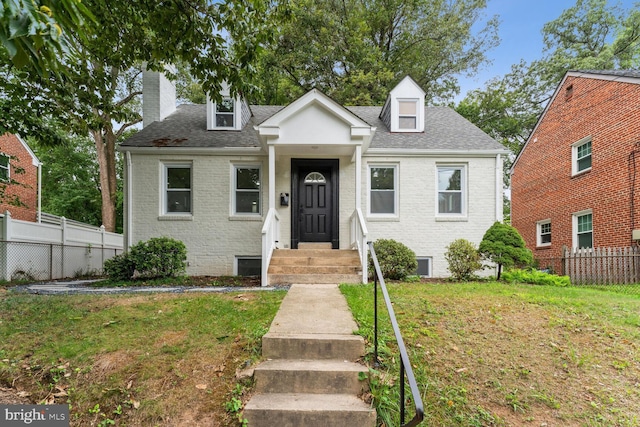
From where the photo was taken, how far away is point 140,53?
6625 mm

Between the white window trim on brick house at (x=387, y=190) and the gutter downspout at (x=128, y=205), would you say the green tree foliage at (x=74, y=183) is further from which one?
the white window trim on brick house at (x=387, y=190)

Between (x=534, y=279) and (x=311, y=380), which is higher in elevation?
(x=534, y=279)

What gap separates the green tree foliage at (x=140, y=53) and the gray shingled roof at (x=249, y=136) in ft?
6.88

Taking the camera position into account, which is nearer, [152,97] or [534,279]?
[534,279]

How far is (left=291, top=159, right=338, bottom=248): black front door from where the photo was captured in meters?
10.2

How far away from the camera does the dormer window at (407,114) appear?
36.3ft

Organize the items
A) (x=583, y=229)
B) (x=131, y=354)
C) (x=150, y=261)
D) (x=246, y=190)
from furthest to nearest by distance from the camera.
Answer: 1. (x=583, y=229)
2. (x=246, y=190)
3. (x=150, y=261)
4. (x=131, y=354)

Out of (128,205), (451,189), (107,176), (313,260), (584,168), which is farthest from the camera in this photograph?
(107,176)

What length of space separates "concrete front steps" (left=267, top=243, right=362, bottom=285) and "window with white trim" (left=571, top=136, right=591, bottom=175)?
9859 millimetres

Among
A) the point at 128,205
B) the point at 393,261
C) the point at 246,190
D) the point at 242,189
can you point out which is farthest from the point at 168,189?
the point at 393,261

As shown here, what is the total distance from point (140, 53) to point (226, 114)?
423 centimetres

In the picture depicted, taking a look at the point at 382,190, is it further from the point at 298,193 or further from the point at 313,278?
the point at 313,278

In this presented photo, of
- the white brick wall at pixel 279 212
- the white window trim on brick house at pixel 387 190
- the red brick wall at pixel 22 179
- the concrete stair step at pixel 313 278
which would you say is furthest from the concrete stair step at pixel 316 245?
the red brick wall at pixel 22 179

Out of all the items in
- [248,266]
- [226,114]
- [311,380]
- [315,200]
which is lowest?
[311,380]
